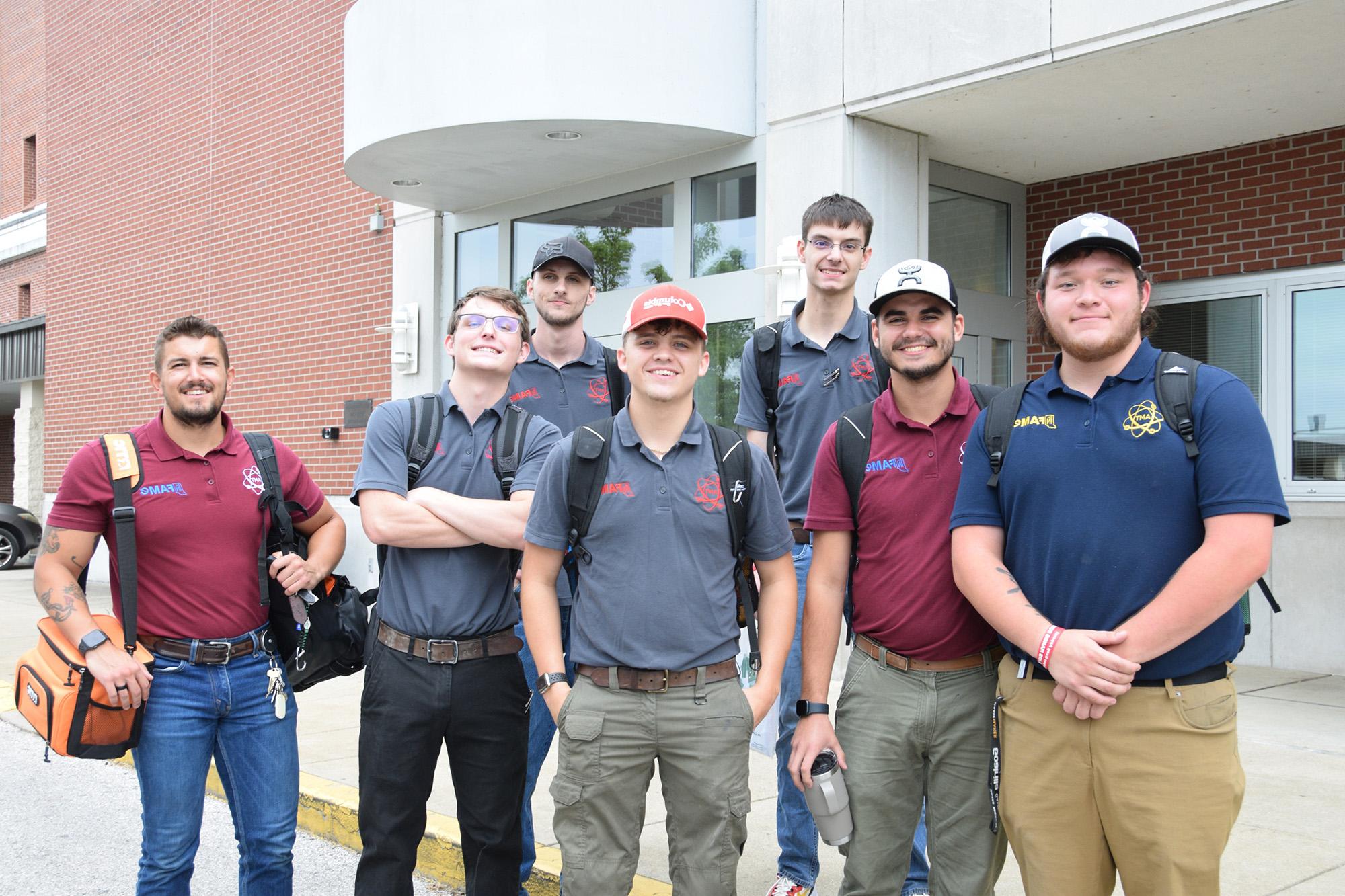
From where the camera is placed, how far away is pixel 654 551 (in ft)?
10.2

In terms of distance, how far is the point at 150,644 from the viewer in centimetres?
360

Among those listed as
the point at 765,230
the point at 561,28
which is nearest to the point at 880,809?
the point at 765,230

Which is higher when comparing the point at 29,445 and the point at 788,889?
the point at 29,445

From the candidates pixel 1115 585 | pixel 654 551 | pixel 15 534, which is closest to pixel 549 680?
pixel 654 551

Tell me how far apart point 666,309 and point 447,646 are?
1321 mm

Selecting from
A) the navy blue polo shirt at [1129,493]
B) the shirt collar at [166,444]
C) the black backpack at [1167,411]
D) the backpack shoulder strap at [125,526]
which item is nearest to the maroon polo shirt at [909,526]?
the black backpack at [1167,411]

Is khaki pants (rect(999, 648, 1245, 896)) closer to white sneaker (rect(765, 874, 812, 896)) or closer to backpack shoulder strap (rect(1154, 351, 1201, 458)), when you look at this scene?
backpack shoulder strap (rect(1154, 351, 1201, 458))

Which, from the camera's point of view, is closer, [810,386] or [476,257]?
[810,386]

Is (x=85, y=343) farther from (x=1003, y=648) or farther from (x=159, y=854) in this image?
(x=1003, y=648)

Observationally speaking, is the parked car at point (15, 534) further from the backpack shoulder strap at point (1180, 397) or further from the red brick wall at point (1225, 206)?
the backpack shoulder strap at point (1180, 397)

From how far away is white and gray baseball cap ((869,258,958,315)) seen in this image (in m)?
3.27

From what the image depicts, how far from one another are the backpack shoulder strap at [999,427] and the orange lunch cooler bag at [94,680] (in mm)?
2597

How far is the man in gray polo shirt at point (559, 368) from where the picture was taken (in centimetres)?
435

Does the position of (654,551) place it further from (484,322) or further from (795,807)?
(795,807)
